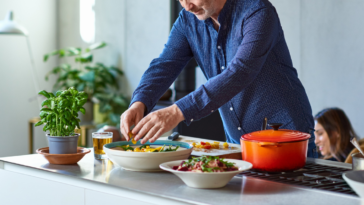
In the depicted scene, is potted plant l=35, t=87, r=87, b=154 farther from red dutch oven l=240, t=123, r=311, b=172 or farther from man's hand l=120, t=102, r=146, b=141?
red dutch oven l=240, t=123, r=311, b=172

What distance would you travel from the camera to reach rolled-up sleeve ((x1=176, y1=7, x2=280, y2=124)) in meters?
1.41

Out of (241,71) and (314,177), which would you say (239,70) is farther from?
(314,177)

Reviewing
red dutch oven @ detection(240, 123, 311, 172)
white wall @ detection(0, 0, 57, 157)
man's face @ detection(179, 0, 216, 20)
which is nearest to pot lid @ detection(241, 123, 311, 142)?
Answer: red dutch oven @ detection(240, 123, 311, 172)

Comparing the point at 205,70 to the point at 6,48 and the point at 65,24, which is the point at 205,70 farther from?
the point at 65,24

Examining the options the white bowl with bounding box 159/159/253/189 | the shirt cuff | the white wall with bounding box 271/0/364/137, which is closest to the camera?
the white bowl with bounding box 159/159/253/189

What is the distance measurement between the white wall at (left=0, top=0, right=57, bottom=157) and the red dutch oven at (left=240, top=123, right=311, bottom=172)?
4.39 meters

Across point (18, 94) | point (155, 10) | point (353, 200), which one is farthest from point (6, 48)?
point (353, 200)

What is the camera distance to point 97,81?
17.2 feet

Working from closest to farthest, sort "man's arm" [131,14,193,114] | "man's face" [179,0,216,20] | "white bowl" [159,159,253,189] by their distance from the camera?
"white bowl" [159,159,253,189] → "man's face" [179,0,216,20] → "man's arm" [131,14,193,114]

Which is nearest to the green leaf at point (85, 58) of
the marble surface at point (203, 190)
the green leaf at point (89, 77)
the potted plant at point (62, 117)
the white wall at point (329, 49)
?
the green leaf at point (89, 77)

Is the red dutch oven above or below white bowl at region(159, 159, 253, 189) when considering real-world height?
above

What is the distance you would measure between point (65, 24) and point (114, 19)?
2.78 ft

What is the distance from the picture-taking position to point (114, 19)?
5207 millimetres

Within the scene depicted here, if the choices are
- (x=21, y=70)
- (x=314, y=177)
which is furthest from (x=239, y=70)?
(x=21, y=70)
